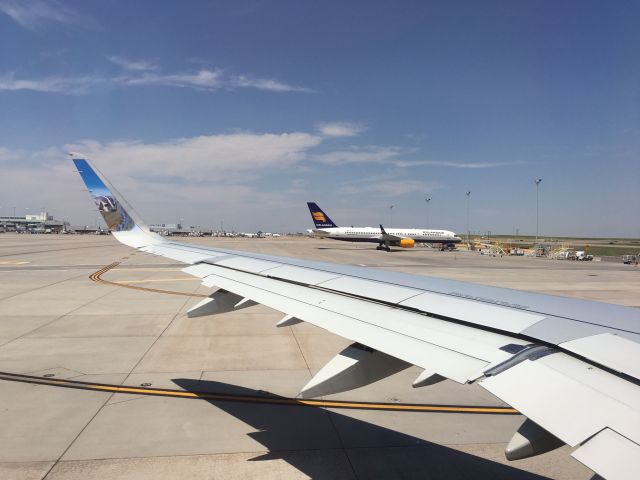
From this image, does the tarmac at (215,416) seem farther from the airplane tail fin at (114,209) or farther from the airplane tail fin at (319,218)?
the airplane tail fin at (319,218)

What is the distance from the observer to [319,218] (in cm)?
6006

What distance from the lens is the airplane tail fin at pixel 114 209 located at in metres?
7.25

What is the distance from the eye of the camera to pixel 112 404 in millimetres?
6750

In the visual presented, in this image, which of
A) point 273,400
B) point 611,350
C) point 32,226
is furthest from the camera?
point 32,226

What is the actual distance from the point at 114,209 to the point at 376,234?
51813 millimetres

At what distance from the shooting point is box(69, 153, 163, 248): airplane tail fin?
285 inches

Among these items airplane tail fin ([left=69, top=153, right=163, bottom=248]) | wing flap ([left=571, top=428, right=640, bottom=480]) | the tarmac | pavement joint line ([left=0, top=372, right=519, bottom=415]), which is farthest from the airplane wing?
airplane tail fin ([left=69, top=153, right=163, bottom=248])

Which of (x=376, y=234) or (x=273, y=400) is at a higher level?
(x=376, y=234)

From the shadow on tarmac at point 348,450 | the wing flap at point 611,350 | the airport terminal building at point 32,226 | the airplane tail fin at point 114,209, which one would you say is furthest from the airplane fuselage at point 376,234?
the airport terminal building at point 32,226

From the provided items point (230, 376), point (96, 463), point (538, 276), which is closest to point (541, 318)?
point (96, 463)

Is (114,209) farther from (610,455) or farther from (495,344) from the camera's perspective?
(610,455)

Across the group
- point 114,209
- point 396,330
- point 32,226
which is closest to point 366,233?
point 114,209

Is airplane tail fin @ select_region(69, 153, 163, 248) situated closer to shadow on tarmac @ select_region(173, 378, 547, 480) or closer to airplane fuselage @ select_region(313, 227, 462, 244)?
shadow on tarmac @ select_region(173, 378, 547, 480)

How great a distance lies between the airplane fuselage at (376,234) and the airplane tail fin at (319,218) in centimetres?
77
